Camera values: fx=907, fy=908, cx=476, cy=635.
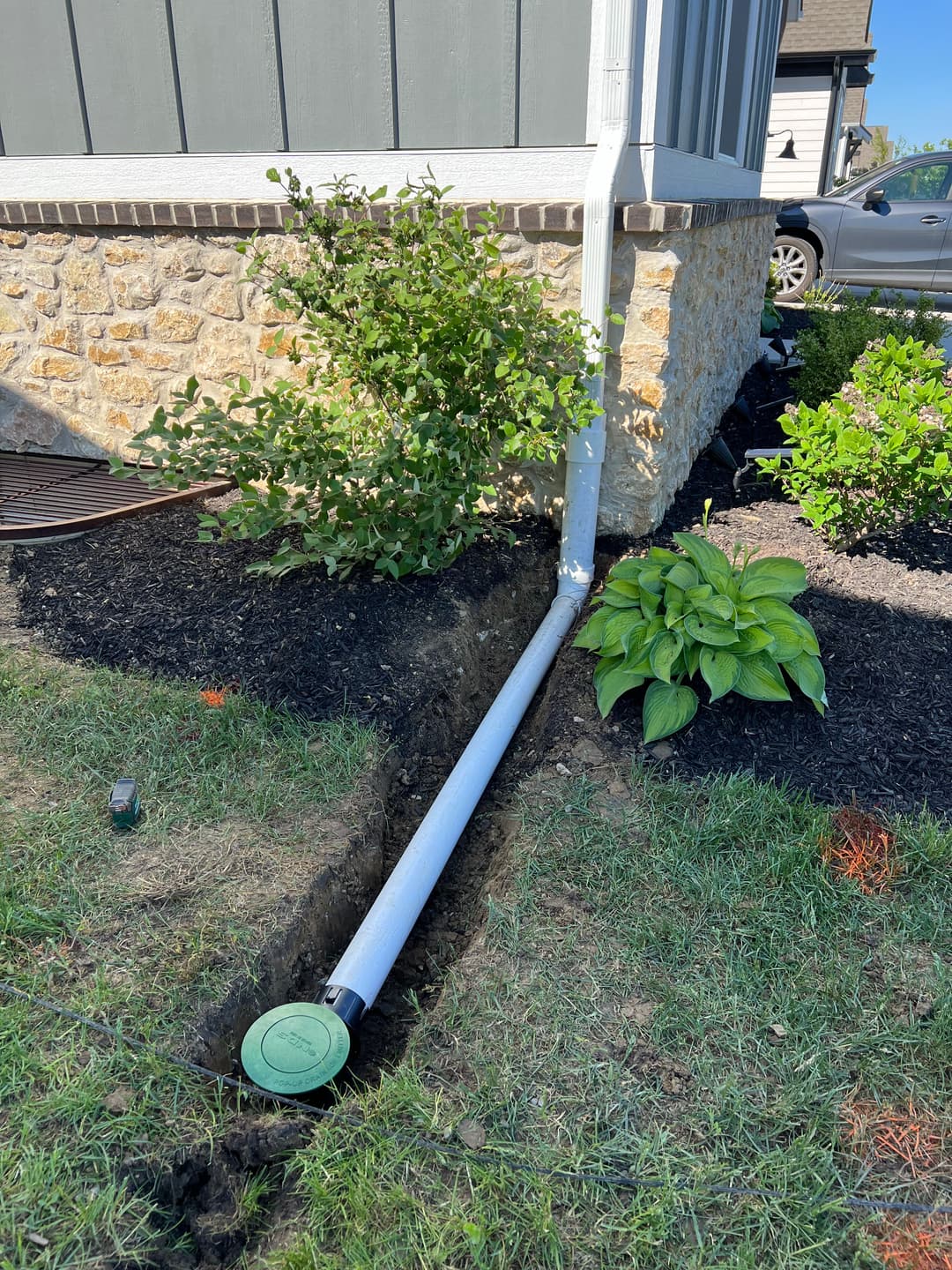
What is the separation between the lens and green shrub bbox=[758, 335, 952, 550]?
3.37 metres

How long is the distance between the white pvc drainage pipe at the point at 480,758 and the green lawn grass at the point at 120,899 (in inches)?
6.4

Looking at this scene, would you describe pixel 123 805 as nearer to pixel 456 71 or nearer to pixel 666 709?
pixel 666 709

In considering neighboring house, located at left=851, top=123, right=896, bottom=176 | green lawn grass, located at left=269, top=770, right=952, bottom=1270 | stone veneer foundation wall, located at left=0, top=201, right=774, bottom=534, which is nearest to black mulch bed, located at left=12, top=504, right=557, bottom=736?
stone veneer foundation wall, located at left=0, top=201, right=774, bottom=534

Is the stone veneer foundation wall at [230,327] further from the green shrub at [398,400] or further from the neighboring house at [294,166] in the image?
the green shrub at [398,400]

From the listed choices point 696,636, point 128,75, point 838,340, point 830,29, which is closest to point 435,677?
point 696,636

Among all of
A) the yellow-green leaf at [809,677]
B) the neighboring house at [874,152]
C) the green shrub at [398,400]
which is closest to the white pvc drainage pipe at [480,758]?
the green shrub at [398,400]

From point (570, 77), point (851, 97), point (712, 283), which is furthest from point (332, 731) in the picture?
point (851, 97)

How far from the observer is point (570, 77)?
3283mm

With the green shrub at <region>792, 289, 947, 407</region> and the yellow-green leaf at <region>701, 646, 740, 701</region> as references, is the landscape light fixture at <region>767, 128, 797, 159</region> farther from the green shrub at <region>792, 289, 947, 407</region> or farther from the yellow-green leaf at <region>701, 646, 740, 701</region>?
the yellow-green leaf at <region>701, 646, 740, 701</region>

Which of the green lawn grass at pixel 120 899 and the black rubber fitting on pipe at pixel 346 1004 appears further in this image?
the black rubber fitting on pipe at pixel 346 1004

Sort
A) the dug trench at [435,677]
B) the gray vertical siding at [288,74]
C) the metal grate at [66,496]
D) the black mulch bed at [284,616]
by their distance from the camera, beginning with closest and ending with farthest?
the dug trench at [435,677]
the black mulch bed at [284,616]
the gray vertical siding at [288,74]
the metal grate at [66,496]

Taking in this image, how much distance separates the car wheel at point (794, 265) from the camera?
10.2 metres

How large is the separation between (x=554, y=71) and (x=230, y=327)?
1.73 m

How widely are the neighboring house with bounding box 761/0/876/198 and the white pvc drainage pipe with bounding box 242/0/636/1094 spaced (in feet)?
43.6
